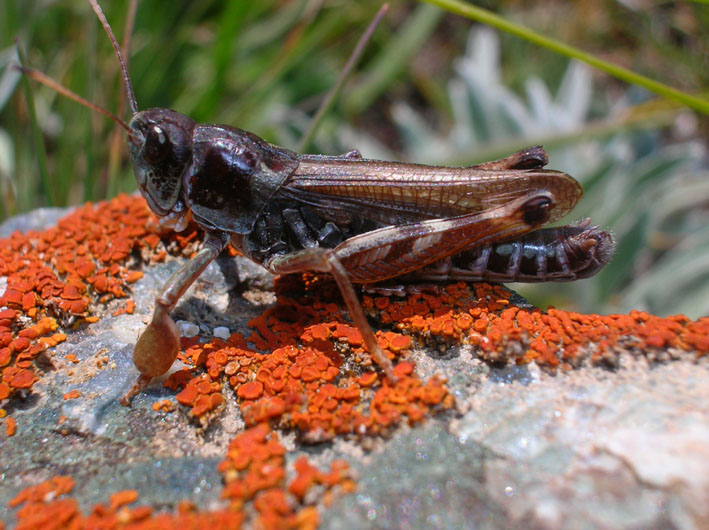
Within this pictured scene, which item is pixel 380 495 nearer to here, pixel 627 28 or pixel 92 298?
pixel 92 298

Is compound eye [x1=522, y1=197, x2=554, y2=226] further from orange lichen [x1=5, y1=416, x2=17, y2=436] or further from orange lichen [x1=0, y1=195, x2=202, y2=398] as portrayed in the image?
orange lichen [x1=5, y1=416, x2=17, y2=436]

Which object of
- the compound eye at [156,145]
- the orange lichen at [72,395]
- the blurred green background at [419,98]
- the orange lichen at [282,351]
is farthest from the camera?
the blurred green background at [419,98]

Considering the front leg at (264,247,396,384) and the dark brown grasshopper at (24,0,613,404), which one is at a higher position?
the dark brown grasshopper at (24,0,613,404)

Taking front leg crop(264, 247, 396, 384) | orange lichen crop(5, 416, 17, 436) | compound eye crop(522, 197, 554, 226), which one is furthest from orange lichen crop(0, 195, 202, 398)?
compound eye crop(522, 197, 554, 226)

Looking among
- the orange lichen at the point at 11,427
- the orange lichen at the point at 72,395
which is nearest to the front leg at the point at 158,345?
the orange lichen at the point at 72,395

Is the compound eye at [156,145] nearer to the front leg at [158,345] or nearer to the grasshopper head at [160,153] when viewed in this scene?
the grasshopper head at [160,153]

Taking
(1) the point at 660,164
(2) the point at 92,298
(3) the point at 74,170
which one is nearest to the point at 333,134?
(3) the point at 74,170
